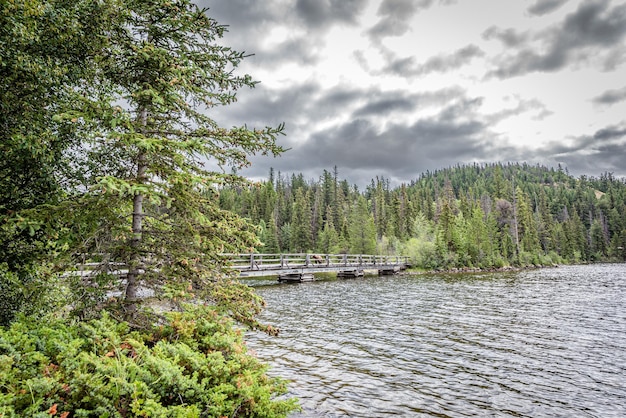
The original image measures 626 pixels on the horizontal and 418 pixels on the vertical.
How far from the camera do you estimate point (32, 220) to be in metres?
4.63

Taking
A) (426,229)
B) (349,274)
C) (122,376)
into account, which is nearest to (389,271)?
(349,274)

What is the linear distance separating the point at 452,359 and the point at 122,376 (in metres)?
7.83

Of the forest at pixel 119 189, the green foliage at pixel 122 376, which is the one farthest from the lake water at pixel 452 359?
the forest at pixel 119 189

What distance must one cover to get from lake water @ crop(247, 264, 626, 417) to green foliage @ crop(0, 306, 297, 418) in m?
1.63

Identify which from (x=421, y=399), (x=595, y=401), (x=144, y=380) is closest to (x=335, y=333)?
(x=421, y=399)

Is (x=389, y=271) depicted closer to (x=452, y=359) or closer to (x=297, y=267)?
(x=297, y=267)

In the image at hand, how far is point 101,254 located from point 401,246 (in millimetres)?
56138

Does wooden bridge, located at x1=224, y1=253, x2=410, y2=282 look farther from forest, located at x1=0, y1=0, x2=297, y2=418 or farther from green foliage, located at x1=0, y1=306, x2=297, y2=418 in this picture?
green foliage, located at x1=0, y1=306, x2=297, y2=418

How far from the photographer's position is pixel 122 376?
361 cm

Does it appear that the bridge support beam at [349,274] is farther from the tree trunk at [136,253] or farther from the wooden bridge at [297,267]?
the tree trunk at [136,253]

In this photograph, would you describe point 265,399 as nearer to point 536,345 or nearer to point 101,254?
point 101,254

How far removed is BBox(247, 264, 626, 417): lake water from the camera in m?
6.19

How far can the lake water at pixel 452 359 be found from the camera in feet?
20.3

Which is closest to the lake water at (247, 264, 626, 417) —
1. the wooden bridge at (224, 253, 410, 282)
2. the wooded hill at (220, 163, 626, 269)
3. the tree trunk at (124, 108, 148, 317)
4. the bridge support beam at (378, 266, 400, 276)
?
the tree trunk at (124, 108, 148, 317)
